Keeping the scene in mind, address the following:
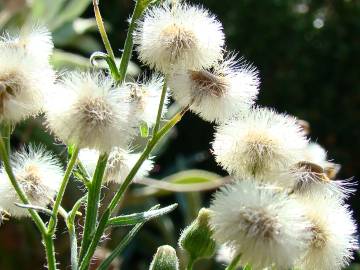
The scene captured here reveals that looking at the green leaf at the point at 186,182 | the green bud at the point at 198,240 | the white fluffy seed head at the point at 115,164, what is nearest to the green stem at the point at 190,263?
the green bud at the point at 198,240

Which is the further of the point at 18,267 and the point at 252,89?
the point at 18,267

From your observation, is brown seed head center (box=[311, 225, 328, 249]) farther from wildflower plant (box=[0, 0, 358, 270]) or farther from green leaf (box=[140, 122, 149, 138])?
green leaf (box=[140, 122, 149, 138])

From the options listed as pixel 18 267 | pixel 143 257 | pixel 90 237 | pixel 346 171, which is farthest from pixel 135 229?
pixel 346 171

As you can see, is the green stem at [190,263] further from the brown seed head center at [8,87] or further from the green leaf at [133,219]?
the brown seed head center at [8,87]

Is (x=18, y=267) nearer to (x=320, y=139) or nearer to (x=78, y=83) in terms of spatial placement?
(x=78, y=83)

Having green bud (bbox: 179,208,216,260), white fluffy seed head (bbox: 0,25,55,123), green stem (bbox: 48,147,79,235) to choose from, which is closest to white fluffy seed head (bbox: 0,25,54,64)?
white fluffy seed head (bbox: 0,25,55,123)

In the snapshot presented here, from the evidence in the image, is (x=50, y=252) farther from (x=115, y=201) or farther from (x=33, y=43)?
(x=33, y=43)

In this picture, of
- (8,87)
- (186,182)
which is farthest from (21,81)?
(186,182)
